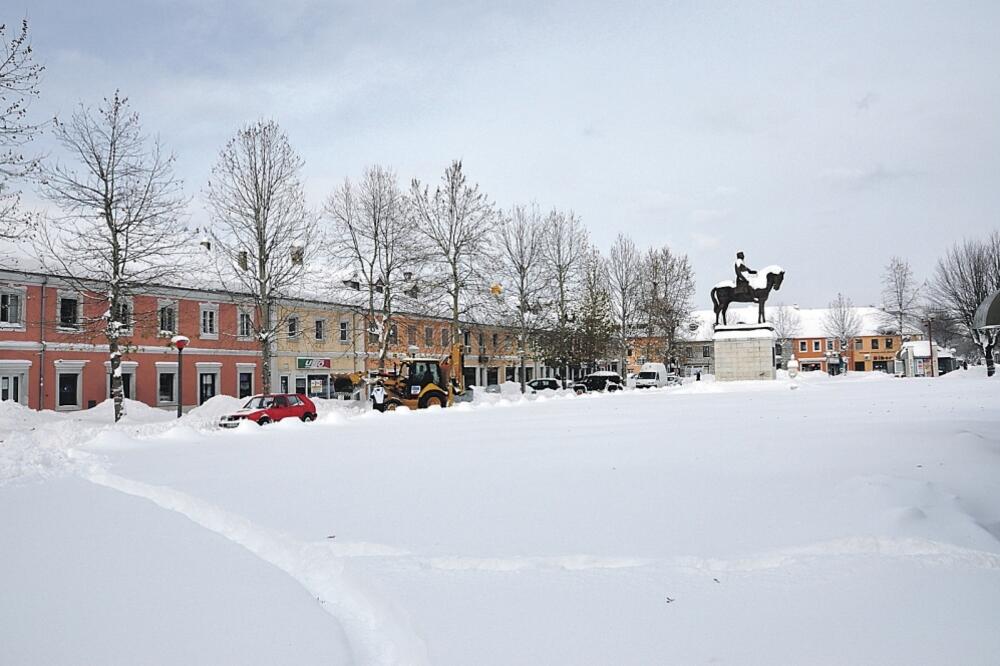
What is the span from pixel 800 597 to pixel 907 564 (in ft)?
3.89

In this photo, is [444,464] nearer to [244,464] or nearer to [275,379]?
[244,464]

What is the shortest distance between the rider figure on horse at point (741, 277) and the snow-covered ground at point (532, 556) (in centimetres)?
2705

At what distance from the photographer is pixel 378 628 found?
16.2ft

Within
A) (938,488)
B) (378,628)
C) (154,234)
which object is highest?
(154,234)

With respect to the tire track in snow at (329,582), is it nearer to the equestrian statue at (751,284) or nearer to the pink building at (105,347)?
the pink building at (105,347)

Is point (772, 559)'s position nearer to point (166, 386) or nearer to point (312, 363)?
point (166, 386)

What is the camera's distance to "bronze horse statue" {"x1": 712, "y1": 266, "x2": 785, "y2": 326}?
3719 centimetres

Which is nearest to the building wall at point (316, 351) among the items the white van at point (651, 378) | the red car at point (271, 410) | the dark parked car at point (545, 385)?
the dark parked car at point (545, 385)

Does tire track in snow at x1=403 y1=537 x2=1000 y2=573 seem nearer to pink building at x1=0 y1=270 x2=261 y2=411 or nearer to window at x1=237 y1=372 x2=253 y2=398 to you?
pink building at x1=0 y1=270 x2=261 y2=411


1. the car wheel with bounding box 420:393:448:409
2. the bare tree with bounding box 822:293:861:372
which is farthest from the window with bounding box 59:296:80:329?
the bare tree with bounding box 822:293:861:372

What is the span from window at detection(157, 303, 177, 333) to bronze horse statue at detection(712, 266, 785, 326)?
29256 millimetres

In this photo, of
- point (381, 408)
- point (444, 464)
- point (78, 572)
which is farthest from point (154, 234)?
point (78, 572)

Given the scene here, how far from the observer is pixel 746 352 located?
118 ft

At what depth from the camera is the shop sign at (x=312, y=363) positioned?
4436 centimetres
